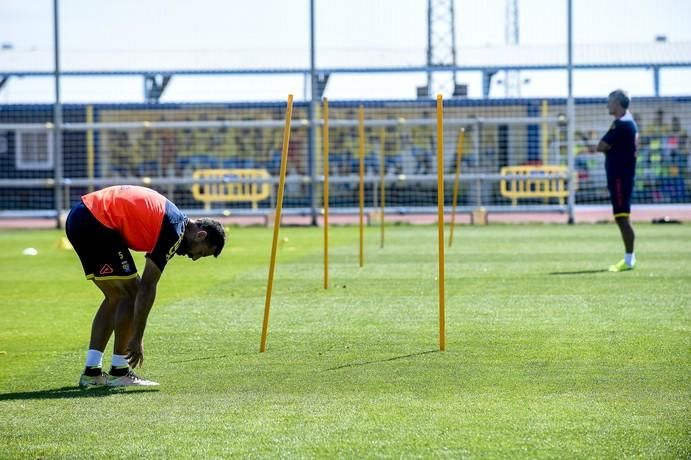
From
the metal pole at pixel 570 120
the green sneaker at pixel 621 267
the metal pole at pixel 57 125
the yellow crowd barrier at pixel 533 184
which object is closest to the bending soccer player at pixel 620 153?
the green sneaker at pixel 621 267

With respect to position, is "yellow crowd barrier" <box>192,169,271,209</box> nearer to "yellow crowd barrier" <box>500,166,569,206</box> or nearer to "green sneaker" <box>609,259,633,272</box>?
"yellow crowd barrier" <box>500,166,569,206</box>

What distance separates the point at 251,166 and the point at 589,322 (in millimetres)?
21563

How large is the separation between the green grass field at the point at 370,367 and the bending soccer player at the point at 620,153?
2.60ft

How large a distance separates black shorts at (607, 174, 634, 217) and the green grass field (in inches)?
28.1

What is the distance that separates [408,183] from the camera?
29.5 m

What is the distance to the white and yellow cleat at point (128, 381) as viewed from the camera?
757 centimetres

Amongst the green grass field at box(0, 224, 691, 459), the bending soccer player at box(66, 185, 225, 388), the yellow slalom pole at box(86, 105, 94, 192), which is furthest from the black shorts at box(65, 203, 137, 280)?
the yellow slalom pole at box(86, 105, 94, 192)

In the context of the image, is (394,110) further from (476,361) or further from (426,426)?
(426,426)

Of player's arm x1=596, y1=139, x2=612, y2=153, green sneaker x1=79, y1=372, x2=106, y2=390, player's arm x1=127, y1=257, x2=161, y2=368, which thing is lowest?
Answer: green sneaker x1=79, y1=372, x2=106, y2=390

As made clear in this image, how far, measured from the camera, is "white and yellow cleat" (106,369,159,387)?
24.9ft

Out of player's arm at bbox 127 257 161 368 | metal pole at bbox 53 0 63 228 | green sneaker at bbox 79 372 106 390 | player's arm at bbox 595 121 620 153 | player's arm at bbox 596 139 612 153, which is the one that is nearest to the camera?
player's arm at bbox 127 257 161 368

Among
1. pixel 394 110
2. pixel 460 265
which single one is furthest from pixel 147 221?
pixel 394 110

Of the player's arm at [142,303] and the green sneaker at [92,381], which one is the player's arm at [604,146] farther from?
the green sneaker at [92,381]

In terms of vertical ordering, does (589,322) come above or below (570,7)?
below
